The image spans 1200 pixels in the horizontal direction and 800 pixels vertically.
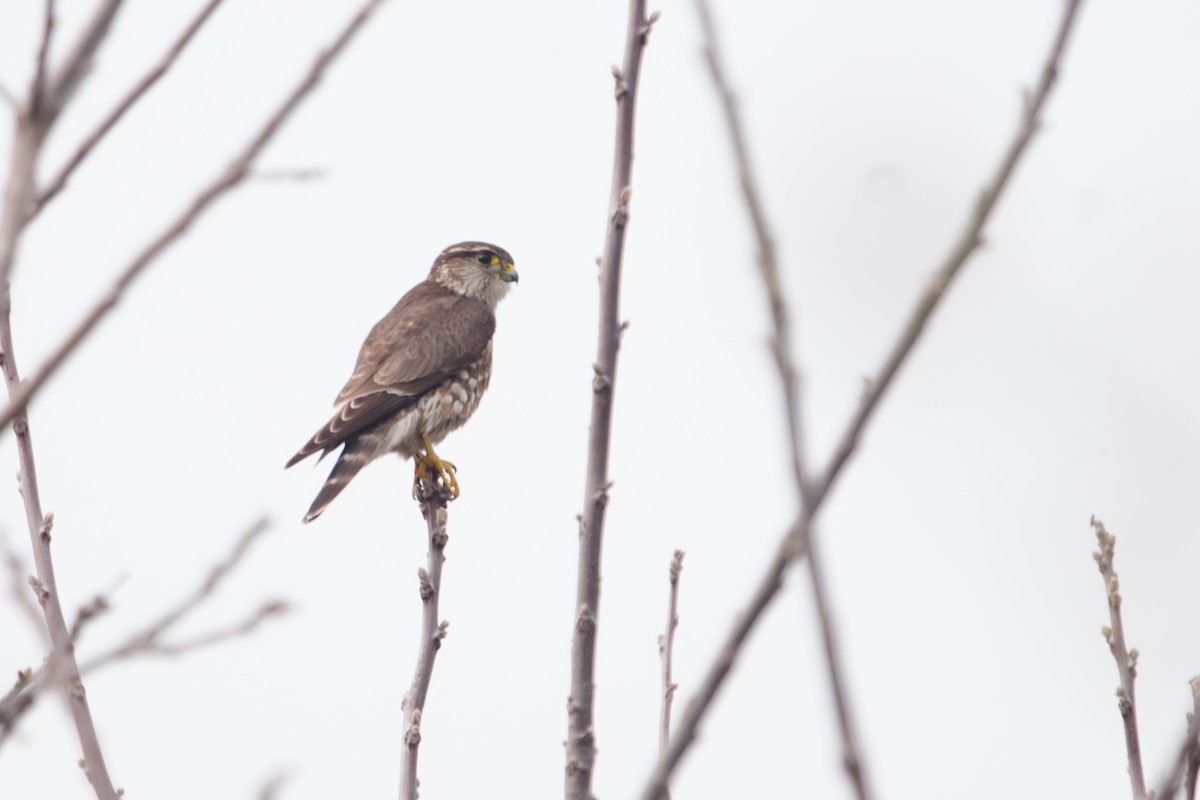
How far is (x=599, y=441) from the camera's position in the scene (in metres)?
2.79

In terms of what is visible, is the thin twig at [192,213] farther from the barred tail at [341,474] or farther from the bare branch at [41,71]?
the barred tail at [341,474]

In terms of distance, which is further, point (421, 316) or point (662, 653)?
point (421, 316)

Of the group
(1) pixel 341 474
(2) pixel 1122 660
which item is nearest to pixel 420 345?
(1) pixel 341 474

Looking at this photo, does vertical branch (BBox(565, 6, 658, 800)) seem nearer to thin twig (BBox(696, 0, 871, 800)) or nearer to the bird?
thin twig (BBox(696, 0, 871, 800))

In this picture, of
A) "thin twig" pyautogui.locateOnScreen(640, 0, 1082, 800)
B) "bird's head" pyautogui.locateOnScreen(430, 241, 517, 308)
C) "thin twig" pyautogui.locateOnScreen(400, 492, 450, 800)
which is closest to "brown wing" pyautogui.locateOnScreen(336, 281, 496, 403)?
"bird's head" pyautogui.locateOnScreen(430, 241, 517, 308)

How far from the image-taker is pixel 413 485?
5.84 metres

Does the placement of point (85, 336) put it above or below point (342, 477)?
below

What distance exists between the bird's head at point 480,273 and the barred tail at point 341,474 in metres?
1.80

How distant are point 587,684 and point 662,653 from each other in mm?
356

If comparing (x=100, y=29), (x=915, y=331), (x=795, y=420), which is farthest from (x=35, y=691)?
(x=915, y=331)

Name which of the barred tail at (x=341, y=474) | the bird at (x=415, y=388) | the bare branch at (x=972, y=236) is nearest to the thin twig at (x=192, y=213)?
the bare branch at (x=972, y=236)

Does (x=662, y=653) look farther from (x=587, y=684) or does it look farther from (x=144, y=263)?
(x=144, y=263)

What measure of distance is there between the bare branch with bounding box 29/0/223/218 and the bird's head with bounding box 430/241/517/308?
6349 mm

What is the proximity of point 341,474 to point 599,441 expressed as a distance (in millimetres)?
3647
